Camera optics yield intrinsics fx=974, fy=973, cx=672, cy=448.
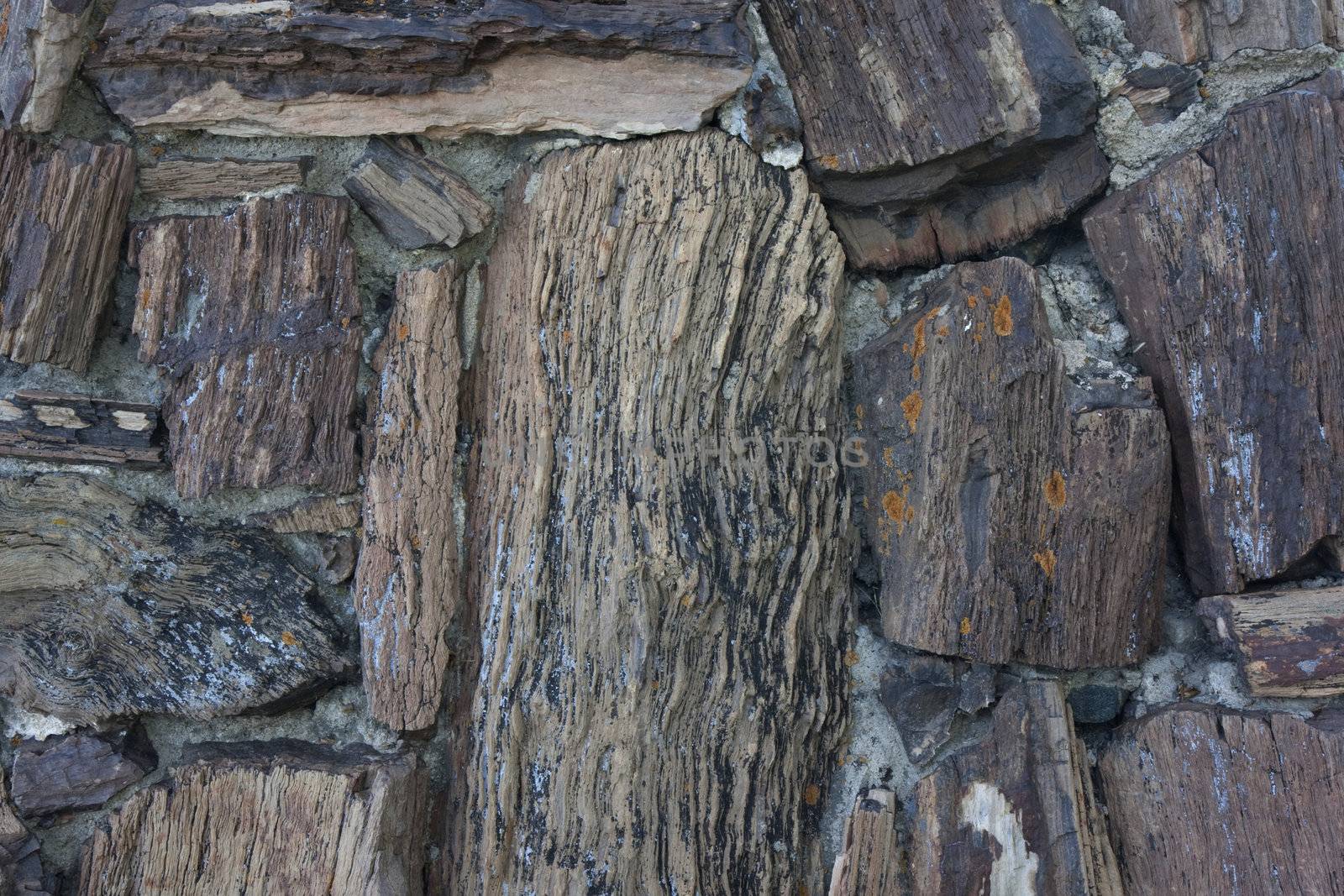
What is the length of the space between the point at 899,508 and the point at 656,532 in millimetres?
610

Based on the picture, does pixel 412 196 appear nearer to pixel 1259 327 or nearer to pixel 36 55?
pixel 36 55

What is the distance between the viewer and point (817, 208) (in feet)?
7.92

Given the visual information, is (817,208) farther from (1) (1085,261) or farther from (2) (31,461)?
(2) (31,461)

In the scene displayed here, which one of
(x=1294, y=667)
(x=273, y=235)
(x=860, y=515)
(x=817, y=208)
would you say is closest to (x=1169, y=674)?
(x=1294, y=667)

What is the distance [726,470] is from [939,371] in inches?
21.8

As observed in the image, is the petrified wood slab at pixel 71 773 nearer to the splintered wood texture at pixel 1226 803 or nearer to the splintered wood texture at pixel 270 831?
the splintered wood texture at pixel 270 831

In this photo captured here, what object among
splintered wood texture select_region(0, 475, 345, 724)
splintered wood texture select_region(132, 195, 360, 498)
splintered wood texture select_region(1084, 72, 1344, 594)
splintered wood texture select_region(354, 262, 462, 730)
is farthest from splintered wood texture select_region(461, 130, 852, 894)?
splintered wood texture select_region(1084, 72, 1344, 594)

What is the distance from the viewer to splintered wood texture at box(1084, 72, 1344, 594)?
2.11 meters

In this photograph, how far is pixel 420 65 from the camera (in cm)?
226

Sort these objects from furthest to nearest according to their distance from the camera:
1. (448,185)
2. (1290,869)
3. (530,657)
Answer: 1. (448,185)
2. (530,657)
3. (1290,869)

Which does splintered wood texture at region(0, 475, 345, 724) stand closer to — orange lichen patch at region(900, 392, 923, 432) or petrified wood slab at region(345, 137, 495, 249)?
petrified wood slab at region(345, 137, 495, 249)

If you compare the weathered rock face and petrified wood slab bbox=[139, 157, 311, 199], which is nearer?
the weathered rock face

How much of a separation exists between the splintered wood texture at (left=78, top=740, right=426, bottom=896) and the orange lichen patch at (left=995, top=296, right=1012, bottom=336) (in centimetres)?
169

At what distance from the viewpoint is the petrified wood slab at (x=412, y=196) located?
2355mm
